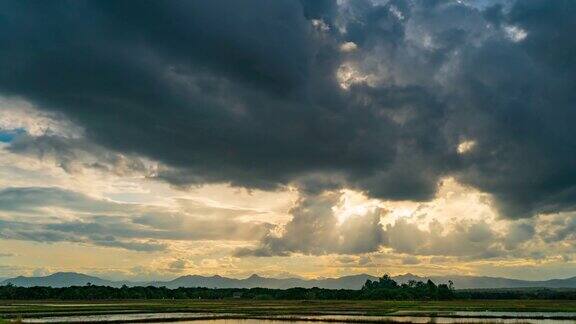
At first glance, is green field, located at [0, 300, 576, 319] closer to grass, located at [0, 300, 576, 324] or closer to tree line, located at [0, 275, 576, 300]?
grass, located at [0, 300, 576, 324]

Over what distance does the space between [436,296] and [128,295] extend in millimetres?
88906

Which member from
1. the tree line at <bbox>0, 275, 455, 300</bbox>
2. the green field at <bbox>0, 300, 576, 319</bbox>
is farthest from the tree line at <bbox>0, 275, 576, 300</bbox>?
the green field at <bbox>0, 300, 576, 319</bbox>

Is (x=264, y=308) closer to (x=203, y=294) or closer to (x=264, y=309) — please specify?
(x=264, y=309)

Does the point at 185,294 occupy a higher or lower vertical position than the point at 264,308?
higher

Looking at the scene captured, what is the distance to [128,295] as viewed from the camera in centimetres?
15262

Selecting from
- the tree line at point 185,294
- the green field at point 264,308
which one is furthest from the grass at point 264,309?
the tree line at point 185,294

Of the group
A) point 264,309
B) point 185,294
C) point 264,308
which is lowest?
point 264,309

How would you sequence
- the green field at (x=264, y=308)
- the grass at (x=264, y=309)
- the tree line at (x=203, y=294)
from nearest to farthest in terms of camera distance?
1. the grass at (x=264, y=309)
2. the green field at (x=264, y=308)
3. the tree line at (x=203, y=294)

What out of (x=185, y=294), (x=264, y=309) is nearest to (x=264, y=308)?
(x=264, y=309)

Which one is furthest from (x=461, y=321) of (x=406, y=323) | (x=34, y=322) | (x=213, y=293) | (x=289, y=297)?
(x=213, y=293)

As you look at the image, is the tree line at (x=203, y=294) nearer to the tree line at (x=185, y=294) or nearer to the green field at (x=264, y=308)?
the tree line at (x=185, y=294)

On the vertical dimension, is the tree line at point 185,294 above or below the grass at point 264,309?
above

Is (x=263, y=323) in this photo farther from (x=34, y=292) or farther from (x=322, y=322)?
(x=34, y=292)

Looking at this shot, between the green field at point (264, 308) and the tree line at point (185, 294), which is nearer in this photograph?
the green field at point (264, 308)
